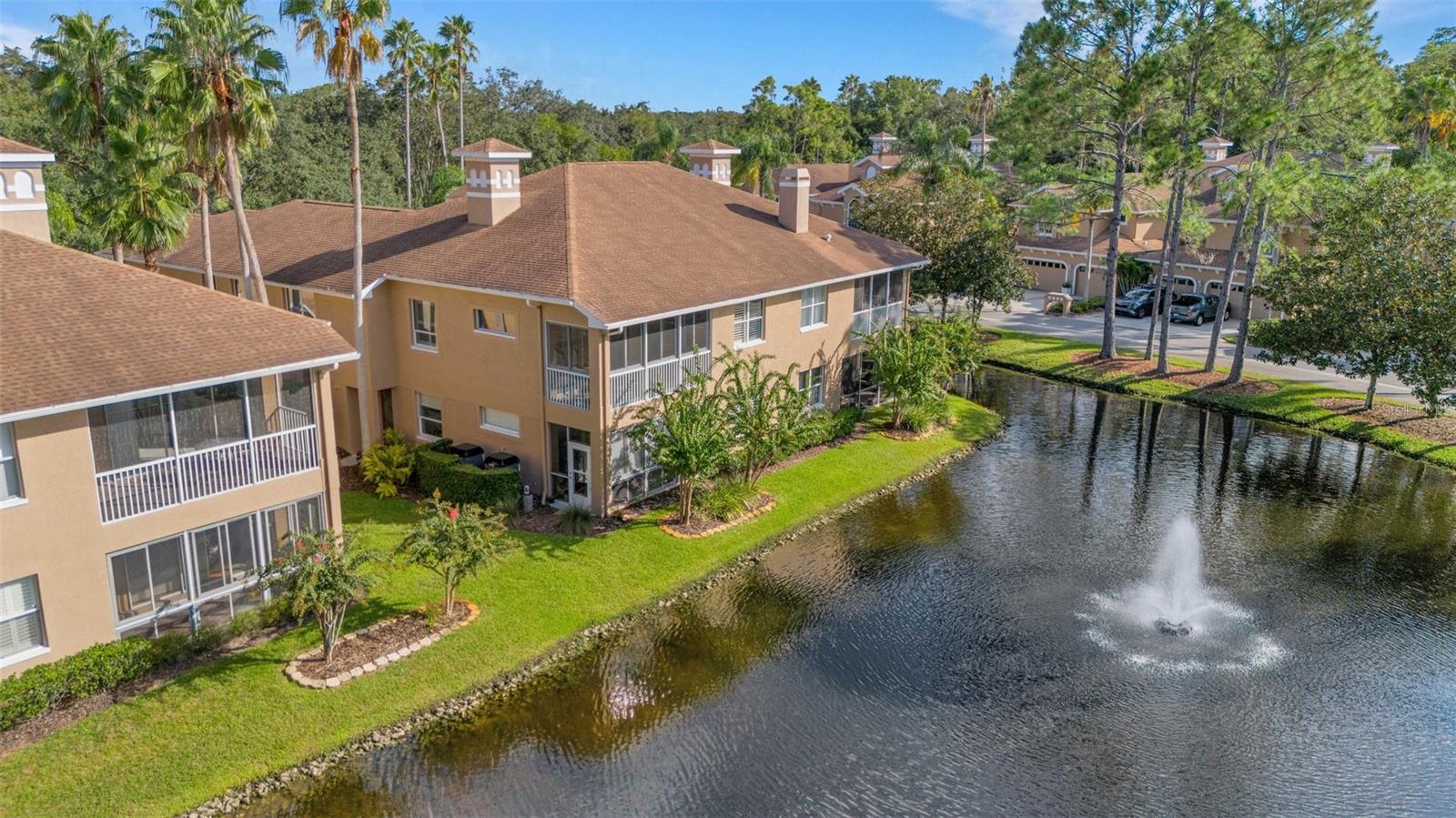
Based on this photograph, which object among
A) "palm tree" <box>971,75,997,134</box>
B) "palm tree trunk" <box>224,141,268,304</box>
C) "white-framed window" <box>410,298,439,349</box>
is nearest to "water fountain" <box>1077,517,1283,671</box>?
"white-framed window" <box>410,298,439,349</box>

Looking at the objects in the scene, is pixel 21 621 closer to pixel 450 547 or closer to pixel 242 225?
pixel 450 547

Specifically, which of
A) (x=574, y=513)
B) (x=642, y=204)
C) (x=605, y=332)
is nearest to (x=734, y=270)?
(x=642, y=204)

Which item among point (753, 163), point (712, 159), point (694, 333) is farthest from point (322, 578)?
point (753, 163)

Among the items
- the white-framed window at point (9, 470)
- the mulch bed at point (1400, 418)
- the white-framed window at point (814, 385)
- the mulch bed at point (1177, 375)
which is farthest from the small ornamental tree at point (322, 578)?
the mulch bed at point (1400, 418)

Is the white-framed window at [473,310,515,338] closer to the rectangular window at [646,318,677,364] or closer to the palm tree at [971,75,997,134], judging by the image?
the rectangular window at [646,318,677,364]

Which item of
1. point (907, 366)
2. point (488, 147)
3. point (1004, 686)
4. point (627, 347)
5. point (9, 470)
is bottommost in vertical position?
point (1004, 686)

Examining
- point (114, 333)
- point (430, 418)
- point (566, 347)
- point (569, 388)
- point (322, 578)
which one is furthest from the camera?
point (430, 418)
